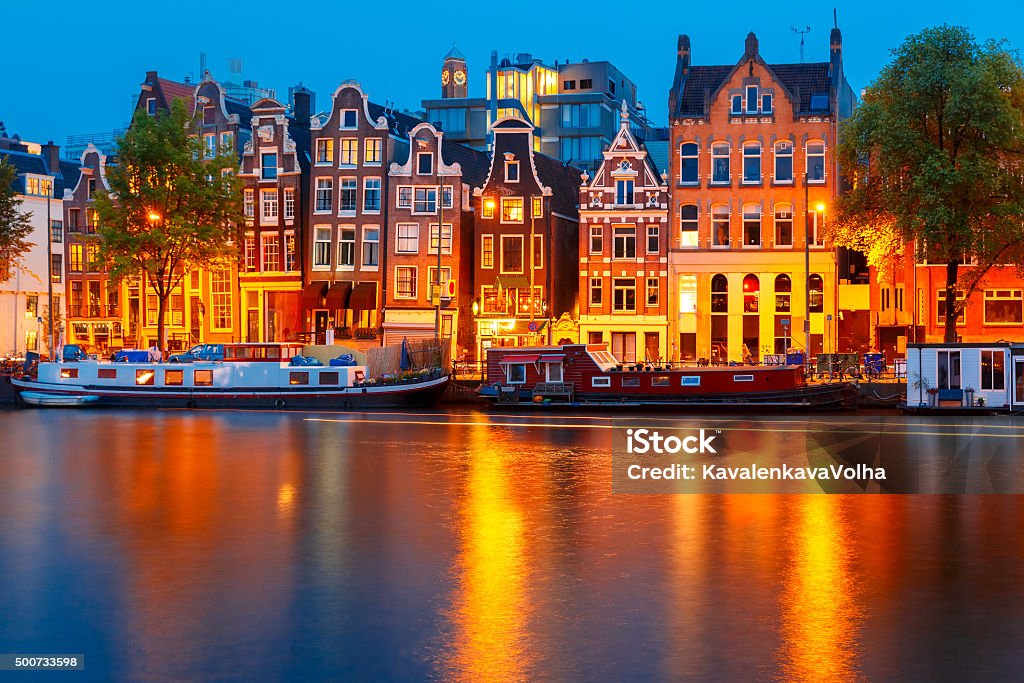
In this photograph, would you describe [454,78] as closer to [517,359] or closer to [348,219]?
[348,219]

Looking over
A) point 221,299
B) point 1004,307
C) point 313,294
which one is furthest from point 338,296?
point 1004,307

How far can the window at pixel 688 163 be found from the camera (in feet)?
256

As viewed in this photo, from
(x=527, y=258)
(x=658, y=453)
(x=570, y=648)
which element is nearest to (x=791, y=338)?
(x=527, y=258)

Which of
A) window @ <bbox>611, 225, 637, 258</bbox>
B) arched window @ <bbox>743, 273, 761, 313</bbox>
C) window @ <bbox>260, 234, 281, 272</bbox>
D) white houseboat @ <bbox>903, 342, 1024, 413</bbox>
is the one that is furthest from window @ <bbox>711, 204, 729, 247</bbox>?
window @ <bbox>260, 234, 281, 272</bbox>

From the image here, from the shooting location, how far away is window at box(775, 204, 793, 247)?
7675 cm

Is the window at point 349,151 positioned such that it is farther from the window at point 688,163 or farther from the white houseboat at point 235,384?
the window at point 688,163

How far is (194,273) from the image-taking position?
89.7 meters

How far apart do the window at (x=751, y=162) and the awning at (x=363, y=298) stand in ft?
83.7

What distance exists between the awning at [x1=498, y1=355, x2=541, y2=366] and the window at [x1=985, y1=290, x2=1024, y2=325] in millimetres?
28619

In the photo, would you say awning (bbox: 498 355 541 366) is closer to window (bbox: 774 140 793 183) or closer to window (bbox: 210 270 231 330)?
window (bbox: 774 140 793 183)

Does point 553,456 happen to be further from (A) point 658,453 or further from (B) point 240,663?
(B) point 240,663

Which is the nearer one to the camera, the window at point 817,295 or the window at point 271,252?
the window at point 817,295

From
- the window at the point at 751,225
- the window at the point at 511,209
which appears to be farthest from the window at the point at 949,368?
the window at the point at 511,209

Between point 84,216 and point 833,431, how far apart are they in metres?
66.9
